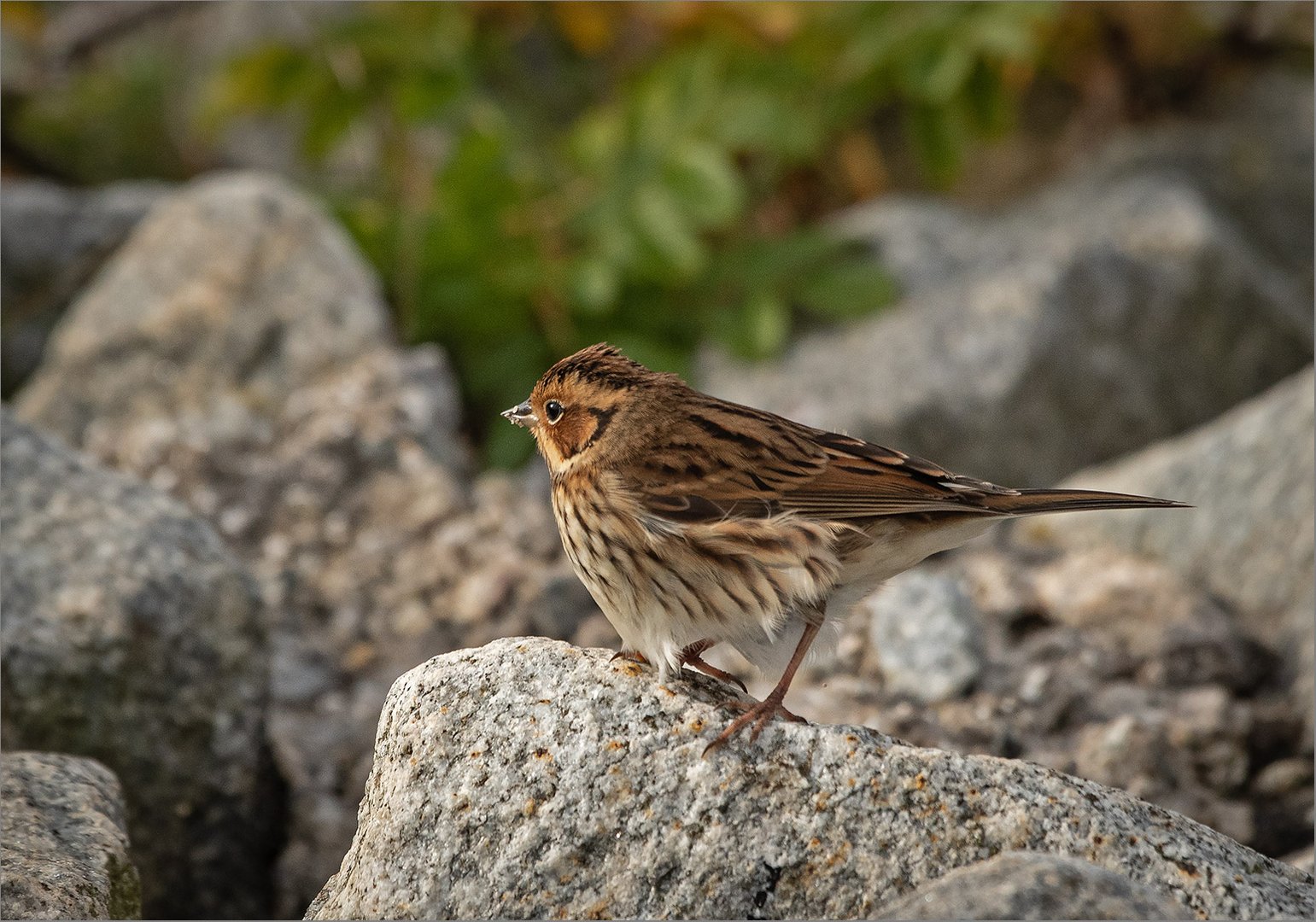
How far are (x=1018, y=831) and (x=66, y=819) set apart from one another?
2155mm

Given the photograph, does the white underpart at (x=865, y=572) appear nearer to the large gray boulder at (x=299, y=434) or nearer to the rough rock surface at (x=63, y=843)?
Result: the rough rock surface at (x=63, y=843)

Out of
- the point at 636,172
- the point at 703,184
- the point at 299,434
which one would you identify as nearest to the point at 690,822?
the point at 299,434

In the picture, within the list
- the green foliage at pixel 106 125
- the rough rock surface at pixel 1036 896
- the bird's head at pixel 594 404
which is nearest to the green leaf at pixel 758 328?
the bird's head at pixel 594 404

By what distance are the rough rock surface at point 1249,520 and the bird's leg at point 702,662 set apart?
2.39 meters

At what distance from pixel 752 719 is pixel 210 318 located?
4.37 m

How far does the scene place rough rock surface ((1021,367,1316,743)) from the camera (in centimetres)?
520

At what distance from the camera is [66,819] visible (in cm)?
335

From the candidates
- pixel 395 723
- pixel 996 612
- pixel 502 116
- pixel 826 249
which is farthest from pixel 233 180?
pixel 395 723

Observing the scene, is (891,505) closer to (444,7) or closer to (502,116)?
(502,116)

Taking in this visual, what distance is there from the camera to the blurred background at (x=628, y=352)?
441 centimetres

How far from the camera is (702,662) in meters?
3.66

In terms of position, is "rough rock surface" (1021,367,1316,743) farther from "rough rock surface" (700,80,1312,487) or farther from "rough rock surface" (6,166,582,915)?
"rough rock surface" (6,166,582,915)

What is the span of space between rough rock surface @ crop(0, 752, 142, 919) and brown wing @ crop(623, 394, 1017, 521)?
1509mm

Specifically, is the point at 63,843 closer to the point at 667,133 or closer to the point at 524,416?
the point at 524,416
